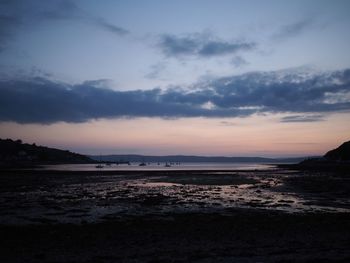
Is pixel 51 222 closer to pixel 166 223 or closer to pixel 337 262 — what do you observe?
pixel 166 223

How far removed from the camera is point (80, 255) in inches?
470

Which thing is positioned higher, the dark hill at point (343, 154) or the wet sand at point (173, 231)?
the dark hill at point (343, 154)

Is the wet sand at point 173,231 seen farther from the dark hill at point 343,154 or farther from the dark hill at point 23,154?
the dark hill at point 23,154

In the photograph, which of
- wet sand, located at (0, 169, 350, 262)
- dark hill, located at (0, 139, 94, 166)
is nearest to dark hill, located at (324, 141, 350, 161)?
wet sand, located at (0, 169, 350, 262)

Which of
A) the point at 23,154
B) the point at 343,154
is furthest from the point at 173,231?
the point at 23,154

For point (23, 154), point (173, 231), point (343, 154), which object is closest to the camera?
point (173, 231)

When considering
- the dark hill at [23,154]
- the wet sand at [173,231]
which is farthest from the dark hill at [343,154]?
the dark hill at [23,154]

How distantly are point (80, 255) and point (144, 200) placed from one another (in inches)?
654

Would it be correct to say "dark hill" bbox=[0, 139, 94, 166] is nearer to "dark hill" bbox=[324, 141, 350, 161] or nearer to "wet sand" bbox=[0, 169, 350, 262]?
"dark hill" bbox=[324, 141, 350, 161]

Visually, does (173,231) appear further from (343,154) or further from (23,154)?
(23,154)

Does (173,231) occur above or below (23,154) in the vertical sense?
below

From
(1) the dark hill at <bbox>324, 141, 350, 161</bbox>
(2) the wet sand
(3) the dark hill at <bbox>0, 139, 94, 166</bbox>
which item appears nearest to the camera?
(2) the wet sand

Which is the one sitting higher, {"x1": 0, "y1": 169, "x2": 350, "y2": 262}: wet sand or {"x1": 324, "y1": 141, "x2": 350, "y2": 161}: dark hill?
{"x1": 324, "y1": 141, "x2": 350, "y2": 161}: dark hill

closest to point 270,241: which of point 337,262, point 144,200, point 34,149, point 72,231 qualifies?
point 337,262
